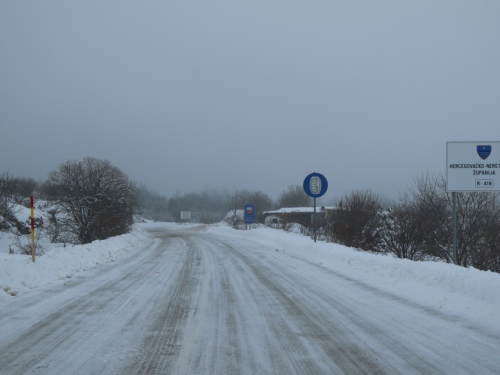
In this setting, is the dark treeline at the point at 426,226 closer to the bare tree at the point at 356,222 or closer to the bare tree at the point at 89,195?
the bare tree at the point at 356,222

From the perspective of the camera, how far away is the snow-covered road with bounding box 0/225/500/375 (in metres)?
4.84

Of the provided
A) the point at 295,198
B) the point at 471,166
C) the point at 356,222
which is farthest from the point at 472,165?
the point at 295,198

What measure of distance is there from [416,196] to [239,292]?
15.8m

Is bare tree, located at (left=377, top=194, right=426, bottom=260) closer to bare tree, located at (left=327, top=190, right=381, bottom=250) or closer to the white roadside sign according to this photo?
bare tree, located at (left=327, top=190, right=381, bottom=250)

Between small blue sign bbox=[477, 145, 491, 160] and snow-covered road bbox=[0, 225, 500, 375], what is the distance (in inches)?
226

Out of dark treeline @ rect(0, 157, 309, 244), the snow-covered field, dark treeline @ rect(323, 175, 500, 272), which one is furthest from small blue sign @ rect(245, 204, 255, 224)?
the snow-covered field

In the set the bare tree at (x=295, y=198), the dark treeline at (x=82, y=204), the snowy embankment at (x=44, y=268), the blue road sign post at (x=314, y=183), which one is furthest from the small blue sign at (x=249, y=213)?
the bare tree at (x=295, y=198)

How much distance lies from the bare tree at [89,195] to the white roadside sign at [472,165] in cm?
2624

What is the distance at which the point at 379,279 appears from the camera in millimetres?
10828

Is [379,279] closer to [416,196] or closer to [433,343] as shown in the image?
[433,343]

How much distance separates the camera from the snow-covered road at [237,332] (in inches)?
190

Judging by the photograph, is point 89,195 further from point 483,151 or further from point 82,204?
point 483,151

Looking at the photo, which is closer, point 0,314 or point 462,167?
point 0,314

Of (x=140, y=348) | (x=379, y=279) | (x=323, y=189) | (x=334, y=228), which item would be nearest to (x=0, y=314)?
(x=140, y=348)
